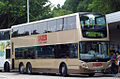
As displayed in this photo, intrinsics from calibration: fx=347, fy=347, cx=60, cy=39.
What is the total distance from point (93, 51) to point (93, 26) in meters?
1.62

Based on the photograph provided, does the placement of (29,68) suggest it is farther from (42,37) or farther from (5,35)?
(5,35)

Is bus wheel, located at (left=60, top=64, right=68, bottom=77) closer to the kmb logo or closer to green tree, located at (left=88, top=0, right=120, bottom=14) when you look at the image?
the kmb logo

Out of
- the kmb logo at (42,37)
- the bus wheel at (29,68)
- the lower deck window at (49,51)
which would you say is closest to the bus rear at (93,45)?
the lower deck window at (49,51)

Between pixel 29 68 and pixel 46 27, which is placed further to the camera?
pixel 29 68

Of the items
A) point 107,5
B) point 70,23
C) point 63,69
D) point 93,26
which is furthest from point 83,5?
point 93,26

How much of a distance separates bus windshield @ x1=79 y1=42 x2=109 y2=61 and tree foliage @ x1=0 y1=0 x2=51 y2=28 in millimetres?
23096

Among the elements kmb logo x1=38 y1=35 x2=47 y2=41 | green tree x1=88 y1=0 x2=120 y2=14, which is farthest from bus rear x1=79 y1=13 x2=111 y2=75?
green tree x1=88 y1=0 x2=120 y2=14

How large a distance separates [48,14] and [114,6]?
29.8 feet

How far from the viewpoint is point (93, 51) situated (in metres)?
22.0

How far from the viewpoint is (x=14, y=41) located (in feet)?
101

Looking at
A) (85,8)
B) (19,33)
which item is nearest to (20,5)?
(19,33)

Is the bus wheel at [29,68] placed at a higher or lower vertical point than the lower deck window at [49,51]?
lower

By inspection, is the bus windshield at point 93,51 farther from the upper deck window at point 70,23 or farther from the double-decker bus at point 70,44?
the upper deck window at point 70,23

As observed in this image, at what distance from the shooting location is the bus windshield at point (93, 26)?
21984 mm
